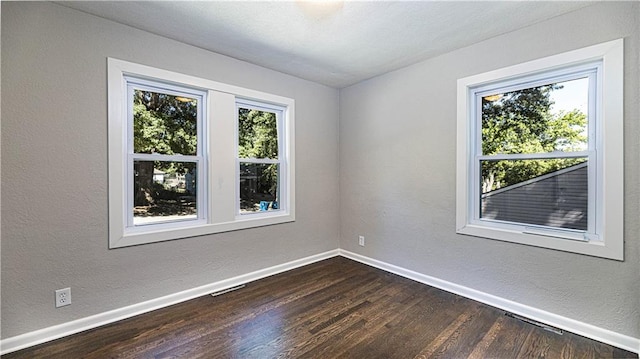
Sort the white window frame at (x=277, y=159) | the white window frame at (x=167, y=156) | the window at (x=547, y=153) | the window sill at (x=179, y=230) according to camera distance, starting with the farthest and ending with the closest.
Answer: the white window frame at (x=277, y=159) < the white window frame at (x=167, y=156) < the window sill at (x=179, y=230) < the window at (x=547, y=153)

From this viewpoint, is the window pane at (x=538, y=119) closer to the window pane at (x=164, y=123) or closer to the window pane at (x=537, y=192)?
the window pane at (x=537, y=192)

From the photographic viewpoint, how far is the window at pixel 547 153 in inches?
78.4

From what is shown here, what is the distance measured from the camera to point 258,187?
3.34 meters

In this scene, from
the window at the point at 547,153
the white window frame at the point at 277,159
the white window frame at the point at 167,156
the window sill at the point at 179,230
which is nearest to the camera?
the window at the point at 547,153

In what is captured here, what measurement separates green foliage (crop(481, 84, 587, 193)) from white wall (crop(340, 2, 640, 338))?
29cm

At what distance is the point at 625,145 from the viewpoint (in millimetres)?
1934

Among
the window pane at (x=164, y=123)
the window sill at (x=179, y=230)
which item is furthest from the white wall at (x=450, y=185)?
the window pane at (x=164, y=123)

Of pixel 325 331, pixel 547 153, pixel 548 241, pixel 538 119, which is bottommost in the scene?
pixel 325 331

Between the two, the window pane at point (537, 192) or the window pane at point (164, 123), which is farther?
the window pane at point (164, 123)

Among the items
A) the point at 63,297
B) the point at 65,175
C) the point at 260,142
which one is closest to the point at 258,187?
the point at 260,142

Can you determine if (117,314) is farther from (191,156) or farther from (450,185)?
(450,185)

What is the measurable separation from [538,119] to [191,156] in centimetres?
325

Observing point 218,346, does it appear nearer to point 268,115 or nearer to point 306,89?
point 268,115

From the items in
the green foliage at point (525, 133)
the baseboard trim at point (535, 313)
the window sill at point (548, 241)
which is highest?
the green foliage at point (525, 133)
